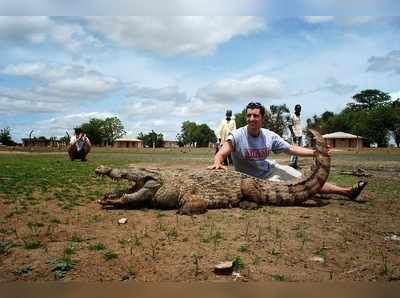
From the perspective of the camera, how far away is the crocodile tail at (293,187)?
7703 millimetres

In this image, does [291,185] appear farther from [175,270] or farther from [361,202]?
[175,270]

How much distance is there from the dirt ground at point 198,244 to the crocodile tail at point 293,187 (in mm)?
365

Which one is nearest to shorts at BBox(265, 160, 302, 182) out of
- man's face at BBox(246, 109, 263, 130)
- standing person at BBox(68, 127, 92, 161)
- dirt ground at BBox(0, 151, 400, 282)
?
dirt ground at BBox(0, 151, 400, 282)

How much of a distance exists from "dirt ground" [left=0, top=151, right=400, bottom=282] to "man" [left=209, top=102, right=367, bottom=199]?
92 cm

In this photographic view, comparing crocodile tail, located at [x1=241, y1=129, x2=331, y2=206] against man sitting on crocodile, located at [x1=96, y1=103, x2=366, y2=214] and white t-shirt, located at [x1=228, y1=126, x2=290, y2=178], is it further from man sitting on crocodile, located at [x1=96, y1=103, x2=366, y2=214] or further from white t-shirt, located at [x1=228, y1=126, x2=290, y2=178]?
white t-shirt, located at [x1=228, y1=126, x2=290, y2=178]

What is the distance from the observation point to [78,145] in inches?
767

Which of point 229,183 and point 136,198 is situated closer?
point 136,198

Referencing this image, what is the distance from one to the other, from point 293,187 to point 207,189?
1.58m

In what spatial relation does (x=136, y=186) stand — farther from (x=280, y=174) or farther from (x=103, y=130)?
(x=103, y=130)

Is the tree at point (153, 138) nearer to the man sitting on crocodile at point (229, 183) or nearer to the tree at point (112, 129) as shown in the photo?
the tree at point (112, 129)

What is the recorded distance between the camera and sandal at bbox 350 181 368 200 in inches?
323

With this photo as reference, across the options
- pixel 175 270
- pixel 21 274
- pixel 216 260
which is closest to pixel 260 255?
pixel 216 260

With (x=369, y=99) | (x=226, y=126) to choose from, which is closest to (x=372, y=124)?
(x=369, y=99)

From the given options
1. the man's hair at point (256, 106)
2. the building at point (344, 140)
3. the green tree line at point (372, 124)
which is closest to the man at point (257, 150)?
the man's hair at point (256, 106)
